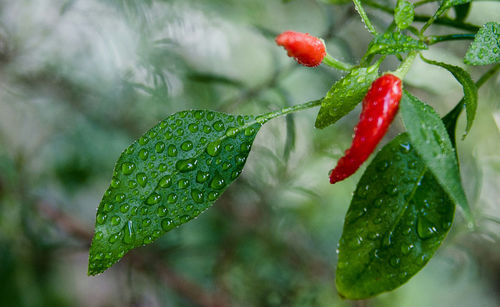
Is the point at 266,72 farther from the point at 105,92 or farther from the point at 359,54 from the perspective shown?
the point at 105,92

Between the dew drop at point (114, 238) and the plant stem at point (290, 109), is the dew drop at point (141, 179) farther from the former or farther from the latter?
the plant stem at point (290, 109)

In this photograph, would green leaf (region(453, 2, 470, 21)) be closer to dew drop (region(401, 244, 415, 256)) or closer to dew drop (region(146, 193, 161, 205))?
dew drop (region(401, 244, 415, 256))

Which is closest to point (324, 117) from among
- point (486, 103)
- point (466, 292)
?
point (486, 103)

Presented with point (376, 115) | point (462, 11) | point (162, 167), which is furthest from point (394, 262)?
point (462, 11)

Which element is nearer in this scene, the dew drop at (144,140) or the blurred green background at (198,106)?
the dew drop at (144,140)

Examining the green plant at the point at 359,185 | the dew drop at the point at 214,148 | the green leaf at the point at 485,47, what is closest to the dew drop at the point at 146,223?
the green plant at the point at 359,185
